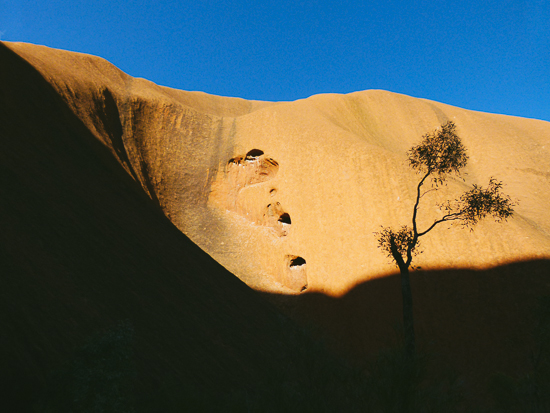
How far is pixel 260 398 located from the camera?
8.79 meters

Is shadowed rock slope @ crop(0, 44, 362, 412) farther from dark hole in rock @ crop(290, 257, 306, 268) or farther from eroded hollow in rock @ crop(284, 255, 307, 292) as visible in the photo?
dark hole in rock @ crop(290, 257, 306, 268)

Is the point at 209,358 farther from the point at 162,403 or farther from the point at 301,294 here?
the point at 301,294

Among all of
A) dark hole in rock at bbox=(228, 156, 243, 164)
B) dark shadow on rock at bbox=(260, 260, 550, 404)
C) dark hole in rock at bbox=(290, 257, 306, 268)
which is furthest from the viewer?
dark hole in rock at bbox=(228, 156, 243, 164)

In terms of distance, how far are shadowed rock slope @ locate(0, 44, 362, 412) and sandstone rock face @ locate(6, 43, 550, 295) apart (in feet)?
19.6

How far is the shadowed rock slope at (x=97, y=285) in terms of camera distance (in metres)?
8.05

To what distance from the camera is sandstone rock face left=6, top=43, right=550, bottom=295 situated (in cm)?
2272

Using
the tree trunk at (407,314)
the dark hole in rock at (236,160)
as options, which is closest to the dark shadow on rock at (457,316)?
the tree trunk at (407,314)

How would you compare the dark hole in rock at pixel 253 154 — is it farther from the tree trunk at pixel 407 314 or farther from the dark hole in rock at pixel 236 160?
the tree trunk at pixel 407 314

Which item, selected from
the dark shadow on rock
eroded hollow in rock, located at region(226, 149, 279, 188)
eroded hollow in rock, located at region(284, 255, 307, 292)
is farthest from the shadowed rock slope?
eroded hollow in rock, located at region(226, 149, 279, 188)

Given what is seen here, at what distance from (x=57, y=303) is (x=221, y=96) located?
56.3m

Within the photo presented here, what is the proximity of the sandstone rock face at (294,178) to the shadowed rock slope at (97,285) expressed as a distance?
598cm

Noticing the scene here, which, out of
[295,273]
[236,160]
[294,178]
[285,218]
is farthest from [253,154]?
[295,273]

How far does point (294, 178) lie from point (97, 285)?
21.8 m

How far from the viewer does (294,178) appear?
30.8 meters
